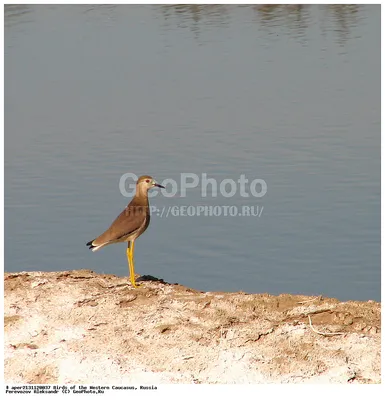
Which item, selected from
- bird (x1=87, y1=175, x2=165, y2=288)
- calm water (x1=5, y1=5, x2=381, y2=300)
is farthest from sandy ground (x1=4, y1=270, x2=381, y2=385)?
calm water (x1=5, y1=5, x2=381, y2=300)

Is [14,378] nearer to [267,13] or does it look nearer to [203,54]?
[203,54]

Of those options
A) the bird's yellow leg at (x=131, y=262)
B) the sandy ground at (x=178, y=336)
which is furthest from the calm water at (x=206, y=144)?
the sandy ground at (x=178, y=336)

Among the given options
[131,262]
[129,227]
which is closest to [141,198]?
[129,227]

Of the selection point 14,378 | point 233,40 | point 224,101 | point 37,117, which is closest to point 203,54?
point 233,40

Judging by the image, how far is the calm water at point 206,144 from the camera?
14391mm

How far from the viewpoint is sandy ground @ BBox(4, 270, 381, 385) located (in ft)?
30.8

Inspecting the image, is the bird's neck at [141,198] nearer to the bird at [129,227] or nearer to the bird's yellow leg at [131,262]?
the bird at [129,227]

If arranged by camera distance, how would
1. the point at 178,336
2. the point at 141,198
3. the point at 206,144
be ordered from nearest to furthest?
the point at 178,336 < the point at 141,198 < the point at 206,144

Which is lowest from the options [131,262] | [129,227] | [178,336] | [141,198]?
[178,336]

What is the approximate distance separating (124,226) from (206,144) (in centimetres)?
684

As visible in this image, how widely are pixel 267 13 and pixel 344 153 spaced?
56.8 feet

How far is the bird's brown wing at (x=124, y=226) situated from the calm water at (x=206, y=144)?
5.54 feet

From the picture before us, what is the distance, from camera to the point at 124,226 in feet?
39.6

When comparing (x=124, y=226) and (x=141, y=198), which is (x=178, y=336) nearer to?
(x=124, y=226)
